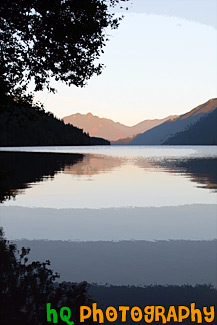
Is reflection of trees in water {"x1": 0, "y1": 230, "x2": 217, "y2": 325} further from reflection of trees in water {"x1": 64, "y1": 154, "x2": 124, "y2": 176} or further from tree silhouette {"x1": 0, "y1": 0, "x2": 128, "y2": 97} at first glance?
reflection of trees in water {"x1": 64, "y1": 154, "x2": 124, "y2": 176}

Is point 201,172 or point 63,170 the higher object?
point 63,170

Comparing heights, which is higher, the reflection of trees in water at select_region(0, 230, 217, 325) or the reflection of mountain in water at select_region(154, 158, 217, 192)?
the reflection of trees in water at select_region(0, 230, 217, 325)

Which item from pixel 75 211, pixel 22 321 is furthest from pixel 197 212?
pixel 22 321

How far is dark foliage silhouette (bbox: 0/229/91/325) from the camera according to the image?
A: 30.0 feet

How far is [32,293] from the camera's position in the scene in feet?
34.5

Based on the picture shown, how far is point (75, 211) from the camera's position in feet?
86.3

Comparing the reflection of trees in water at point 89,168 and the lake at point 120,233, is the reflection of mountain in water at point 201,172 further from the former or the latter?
the reflection of trees in water at point 89,168

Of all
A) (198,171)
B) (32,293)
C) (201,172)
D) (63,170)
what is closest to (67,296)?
(32,293)

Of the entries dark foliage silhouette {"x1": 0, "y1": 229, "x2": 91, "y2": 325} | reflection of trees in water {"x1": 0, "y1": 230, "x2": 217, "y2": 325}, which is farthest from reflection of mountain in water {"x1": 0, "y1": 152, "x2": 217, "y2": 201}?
reflection of trees in water {"x1": 0, "y1": 230, "x2": 217, "y2": 325}

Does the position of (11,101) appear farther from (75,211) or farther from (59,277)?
(59,277)

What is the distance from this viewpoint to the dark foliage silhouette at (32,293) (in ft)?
30.0

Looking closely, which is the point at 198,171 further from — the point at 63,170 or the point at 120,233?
the point at 120,233

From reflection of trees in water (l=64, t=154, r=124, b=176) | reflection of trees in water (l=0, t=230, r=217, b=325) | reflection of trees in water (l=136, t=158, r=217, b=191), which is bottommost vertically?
reflection of trees in water (l=136, t=158, r=217, b=191)

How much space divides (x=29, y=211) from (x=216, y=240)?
39.2 ft
